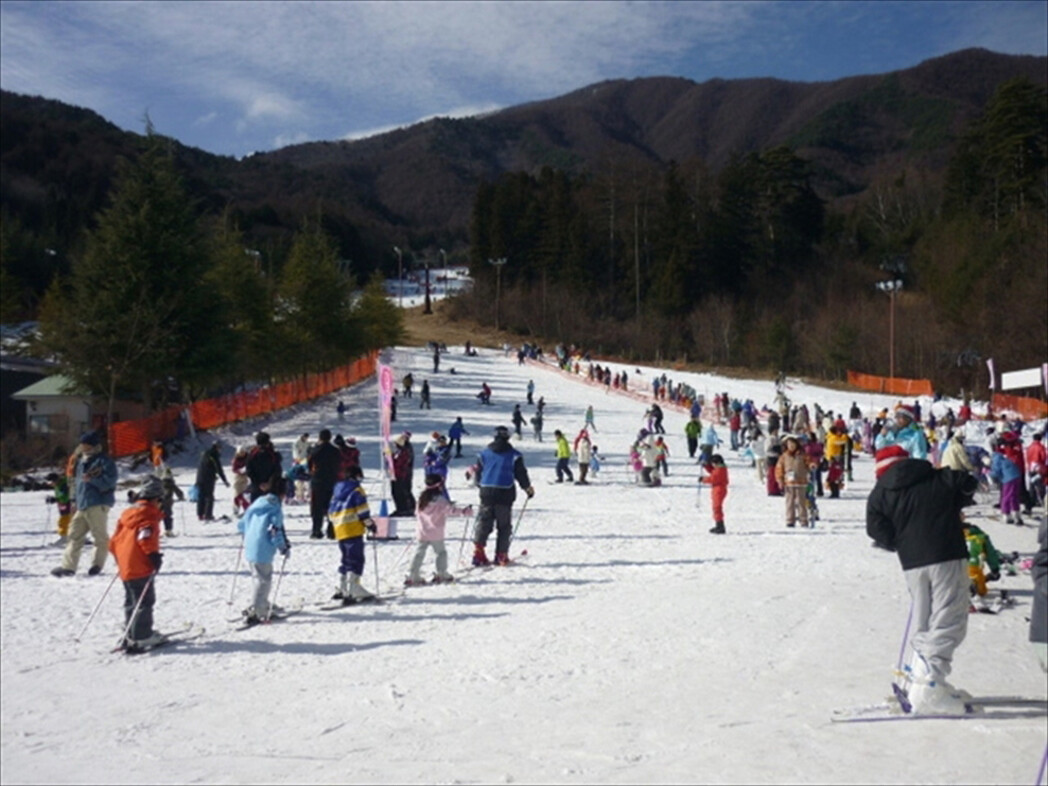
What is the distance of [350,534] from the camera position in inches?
398

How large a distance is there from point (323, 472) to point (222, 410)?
20.0 meters

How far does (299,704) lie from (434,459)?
32.2 ft

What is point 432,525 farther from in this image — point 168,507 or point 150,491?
point 168,507

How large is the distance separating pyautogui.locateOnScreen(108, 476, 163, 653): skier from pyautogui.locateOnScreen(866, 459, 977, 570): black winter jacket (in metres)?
6.41

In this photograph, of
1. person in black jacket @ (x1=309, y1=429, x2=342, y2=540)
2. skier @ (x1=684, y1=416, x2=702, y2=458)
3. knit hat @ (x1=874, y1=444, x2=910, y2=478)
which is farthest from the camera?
skier @ (x1=684, y1=416, x2=702, y2=458)

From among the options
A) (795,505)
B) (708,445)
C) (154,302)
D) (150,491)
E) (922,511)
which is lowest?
(795,505)

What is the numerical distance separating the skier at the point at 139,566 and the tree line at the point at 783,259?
5427 centimetres

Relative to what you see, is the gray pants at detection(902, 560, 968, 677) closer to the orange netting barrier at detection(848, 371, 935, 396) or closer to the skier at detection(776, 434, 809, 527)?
the skier at detection(776, 434, 809, 527)

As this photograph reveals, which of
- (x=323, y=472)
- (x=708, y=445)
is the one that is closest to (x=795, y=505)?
(x=708, y=445)

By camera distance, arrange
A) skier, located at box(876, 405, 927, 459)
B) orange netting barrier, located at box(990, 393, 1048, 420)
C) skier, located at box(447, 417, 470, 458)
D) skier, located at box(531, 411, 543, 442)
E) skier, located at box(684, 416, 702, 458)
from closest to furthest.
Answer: skier, located at box(876, 405, 927, 459) < skier, located at box(447, 417, 470, 458) < skier, located at box(684, 416, 702, 458) < skier, located at box(531, 411, 543, 442) < orange netting barrier, located at box(990, 393, 1048, 420)

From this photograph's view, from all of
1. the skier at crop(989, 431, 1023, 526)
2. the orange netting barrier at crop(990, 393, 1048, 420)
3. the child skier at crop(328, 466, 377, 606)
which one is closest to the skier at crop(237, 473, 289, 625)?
the child skier at crop(328, 466, 377, 606)

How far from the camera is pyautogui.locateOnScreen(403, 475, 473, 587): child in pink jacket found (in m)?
11.1

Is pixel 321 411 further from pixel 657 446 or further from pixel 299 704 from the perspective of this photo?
pixel 299 704

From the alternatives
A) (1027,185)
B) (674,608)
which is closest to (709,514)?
(674,608)
